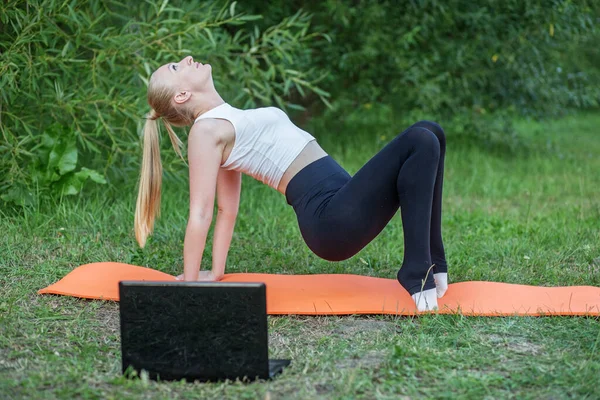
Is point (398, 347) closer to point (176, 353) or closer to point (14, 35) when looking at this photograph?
point (176, 353)

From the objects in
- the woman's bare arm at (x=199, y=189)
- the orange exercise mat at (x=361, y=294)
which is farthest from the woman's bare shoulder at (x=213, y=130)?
the orange exercise mat at (x=361, y=294)

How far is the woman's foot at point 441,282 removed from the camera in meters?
3.14

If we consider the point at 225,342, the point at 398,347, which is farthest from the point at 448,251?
the point at 225,342

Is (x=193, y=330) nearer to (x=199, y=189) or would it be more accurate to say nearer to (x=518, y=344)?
(x=199, y=189)

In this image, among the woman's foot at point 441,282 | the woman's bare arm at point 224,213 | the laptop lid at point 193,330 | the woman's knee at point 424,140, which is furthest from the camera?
the woman's bare arm at point 224,213

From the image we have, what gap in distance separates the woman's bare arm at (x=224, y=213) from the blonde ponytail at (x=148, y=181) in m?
0.31

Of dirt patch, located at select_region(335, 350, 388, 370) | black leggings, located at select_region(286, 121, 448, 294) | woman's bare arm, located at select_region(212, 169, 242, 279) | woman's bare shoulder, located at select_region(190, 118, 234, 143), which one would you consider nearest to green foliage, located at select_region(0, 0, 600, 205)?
woman's bare arm, located at select_region(212, 169, 242, 279)

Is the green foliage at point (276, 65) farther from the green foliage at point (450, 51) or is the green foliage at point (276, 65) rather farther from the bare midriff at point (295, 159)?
the bare midriff at point (295, 159)

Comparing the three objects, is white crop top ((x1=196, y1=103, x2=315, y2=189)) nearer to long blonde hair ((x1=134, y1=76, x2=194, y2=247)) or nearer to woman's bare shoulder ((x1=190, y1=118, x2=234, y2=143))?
woman's bare shoulder ((x1=190, y1=118, x2=234, y2=143))

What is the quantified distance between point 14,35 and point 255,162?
7.08ft

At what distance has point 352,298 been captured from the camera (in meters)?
3.13

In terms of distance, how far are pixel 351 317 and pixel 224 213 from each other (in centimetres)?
75

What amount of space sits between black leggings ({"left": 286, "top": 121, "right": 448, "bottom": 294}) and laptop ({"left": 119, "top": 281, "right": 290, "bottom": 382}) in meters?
0.73

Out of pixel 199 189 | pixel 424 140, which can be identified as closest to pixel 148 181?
pixel 199 189
